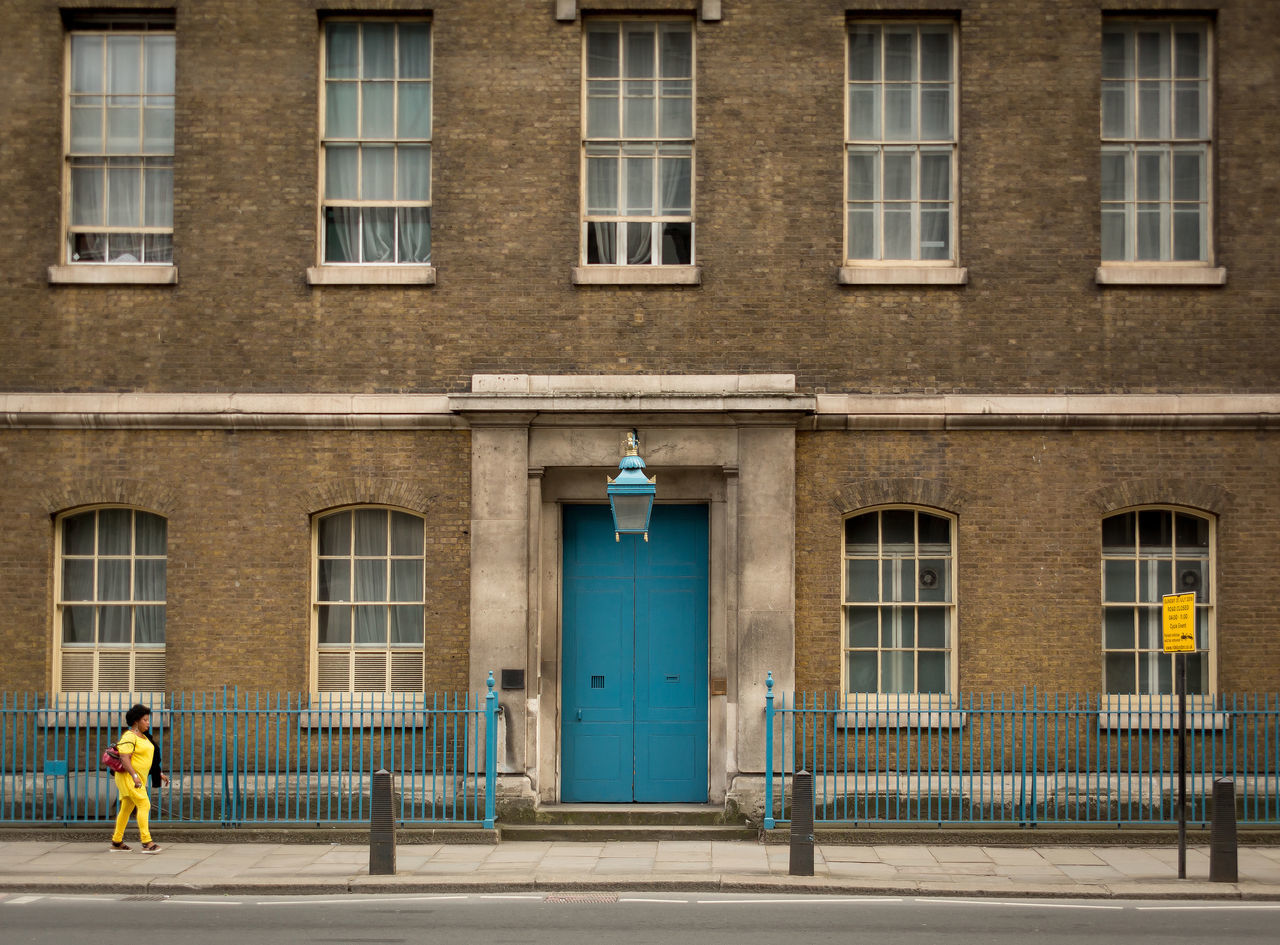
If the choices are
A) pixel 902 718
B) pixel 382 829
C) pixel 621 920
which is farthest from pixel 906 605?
pixel 382 829

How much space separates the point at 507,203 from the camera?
48.9 ft

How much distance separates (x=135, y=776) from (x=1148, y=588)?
10.2 metres

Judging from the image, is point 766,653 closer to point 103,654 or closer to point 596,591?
point 596,591

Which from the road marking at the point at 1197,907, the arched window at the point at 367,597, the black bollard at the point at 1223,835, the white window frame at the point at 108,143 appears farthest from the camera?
the white window frame at the point at 108,143

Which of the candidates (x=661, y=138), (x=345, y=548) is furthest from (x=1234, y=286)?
(x=345, y=548)

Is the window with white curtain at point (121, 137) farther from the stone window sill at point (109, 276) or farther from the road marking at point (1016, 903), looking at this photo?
the road marking at point (1016, 903)

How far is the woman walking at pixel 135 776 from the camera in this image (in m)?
13.3

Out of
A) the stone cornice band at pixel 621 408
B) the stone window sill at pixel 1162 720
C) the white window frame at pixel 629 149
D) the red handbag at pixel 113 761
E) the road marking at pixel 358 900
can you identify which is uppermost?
the white window frame at pixel 629 149

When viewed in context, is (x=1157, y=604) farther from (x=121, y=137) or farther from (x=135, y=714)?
(x=121, y=137)

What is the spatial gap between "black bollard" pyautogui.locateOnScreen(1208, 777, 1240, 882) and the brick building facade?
8.74 feet

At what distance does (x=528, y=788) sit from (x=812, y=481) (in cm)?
423

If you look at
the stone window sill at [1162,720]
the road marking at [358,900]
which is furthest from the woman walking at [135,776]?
the stone window sill at [1162,720]

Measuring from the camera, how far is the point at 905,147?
598 inches

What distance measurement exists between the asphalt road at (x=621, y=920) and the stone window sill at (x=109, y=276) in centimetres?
627
